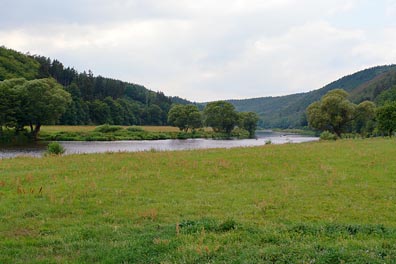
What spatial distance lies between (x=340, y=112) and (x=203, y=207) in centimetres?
7141

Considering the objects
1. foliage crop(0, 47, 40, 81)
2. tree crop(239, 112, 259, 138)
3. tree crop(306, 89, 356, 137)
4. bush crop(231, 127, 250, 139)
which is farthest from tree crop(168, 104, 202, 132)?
foliage crop(0, 47, 40, 81)

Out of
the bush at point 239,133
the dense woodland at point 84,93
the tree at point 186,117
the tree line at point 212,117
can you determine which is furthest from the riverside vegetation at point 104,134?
the dense woodland at point 84,93

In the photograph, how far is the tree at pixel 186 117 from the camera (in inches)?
4724

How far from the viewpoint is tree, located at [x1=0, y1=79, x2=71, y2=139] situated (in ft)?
230

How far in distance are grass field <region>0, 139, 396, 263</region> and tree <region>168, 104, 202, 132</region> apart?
98.5 metres

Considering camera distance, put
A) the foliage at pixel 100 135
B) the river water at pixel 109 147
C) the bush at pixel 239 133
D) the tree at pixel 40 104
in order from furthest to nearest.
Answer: the bush at pixel 239 133, the foliage at pixel 100 135, the tree at pixel 40 104, the river water at pixel 109 147

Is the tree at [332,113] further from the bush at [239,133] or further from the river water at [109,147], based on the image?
the bush at [239,133]

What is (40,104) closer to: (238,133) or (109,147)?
(109,147)

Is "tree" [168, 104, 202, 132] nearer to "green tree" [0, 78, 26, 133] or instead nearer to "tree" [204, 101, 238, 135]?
"tree" [204, 101, 238, 135]

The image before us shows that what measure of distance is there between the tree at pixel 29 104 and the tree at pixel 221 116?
52230mm

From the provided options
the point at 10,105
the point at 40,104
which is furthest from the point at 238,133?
the point at 10,105

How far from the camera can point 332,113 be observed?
76250 mm

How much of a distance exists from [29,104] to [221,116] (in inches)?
2420

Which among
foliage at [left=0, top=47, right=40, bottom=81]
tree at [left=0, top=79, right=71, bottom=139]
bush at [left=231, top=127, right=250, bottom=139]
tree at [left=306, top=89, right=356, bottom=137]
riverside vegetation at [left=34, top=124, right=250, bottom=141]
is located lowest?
bush at [left=231, top=127, right=250, bottom=139]
